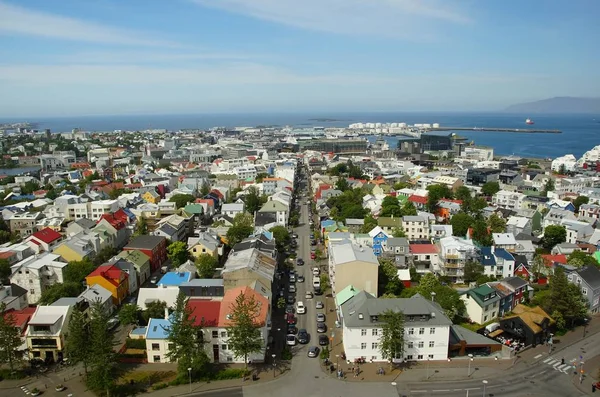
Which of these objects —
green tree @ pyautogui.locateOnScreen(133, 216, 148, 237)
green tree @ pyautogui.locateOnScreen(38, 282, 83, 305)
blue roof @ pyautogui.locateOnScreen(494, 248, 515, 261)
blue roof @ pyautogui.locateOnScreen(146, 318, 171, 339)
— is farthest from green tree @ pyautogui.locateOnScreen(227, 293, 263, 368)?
green tree @ pyautogui.locateOnScreen(133, 216, 148, 237)

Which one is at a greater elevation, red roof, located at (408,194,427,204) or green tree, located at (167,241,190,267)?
red roof, located at (408,194,427,204)

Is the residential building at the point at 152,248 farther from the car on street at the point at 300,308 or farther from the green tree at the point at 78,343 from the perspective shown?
the green tree at the point at 78,343

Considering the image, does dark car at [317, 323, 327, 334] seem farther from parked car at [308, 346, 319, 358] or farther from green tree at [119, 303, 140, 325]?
green tree at [119, 303, 140, 325]

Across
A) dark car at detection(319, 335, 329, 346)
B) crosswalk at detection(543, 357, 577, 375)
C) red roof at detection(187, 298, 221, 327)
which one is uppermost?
red roof at detection(187, 298, 221, 327)

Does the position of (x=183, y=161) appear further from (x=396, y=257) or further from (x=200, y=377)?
(x=200, y=377)

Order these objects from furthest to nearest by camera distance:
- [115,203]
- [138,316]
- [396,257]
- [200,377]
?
1. [115,203]
2. [396,257]
3. [138,316]
4. [200,377]

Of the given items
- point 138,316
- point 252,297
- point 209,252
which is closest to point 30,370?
point 138,316

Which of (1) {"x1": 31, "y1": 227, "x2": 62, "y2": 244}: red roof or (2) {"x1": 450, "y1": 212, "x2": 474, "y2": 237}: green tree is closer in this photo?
(1) {"x1": 31, "y1": 227, "x2": 62, "y2": 244}: red roof

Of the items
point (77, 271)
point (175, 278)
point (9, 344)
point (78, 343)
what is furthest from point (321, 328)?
point (77, 271)
